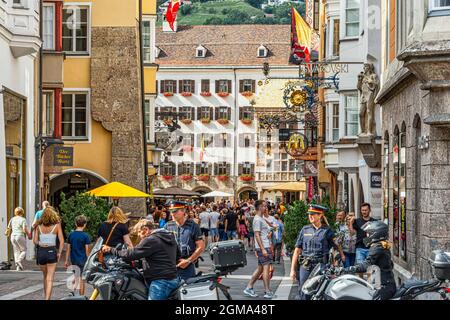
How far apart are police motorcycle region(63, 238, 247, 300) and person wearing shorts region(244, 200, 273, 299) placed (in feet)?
25.1

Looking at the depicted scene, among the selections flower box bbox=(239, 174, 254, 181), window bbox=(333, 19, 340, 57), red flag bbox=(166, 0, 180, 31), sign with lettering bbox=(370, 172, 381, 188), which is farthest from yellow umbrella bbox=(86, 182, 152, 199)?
flower box bbox=(239, 174, 254, 181)

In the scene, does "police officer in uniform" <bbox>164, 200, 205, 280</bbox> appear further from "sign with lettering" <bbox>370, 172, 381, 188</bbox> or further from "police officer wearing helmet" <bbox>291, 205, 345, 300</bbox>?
"sign with lettering" <bbox>370, 172, 381, 188</bbox>

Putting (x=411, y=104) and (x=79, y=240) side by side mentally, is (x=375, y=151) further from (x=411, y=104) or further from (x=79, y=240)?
(x=79, y=240)

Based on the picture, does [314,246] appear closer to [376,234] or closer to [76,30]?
[376,234]

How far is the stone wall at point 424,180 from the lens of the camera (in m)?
19.5

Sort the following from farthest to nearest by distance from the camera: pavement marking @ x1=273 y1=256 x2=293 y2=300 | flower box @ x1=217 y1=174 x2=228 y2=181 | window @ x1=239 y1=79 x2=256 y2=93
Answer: window @ x1=239 y1=79 x2=256 y2=93 < flower box @ x1=217 y1=174 x2=228 y2=181 < pavement marking @ x1=273 y1=256 x2=293 y2=300

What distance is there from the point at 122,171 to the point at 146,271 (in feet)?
105

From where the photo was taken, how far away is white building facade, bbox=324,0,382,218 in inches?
1372

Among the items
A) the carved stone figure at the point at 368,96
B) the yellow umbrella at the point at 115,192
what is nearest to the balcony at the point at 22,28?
the yellow umbrella at the point at 115,192

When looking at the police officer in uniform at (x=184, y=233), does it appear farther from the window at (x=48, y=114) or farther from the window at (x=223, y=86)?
the window at (x=223, y=86)

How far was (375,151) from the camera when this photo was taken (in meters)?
34.6

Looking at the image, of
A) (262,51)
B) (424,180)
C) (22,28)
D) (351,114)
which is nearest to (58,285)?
(424,180)

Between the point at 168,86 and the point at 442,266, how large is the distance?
336ft

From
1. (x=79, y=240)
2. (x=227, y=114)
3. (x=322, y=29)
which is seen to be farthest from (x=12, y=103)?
(x=227, y=114)
